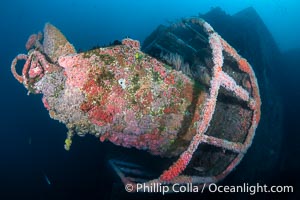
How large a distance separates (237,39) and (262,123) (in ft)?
10.1

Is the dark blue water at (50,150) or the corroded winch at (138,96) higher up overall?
the corroded winch at (138,96)

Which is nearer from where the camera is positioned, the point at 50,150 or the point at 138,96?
the point at 138,96

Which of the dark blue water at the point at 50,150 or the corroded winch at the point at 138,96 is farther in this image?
the dark blue water at the point at 50,150

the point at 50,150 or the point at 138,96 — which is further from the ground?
the point at 138,96

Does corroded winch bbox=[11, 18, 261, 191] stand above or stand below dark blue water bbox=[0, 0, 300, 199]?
above

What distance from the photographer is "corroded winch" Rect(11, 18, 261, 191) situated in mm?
3186

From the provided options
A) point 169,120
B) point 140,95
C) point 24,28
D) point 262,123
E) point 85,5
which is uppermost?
point 85,5

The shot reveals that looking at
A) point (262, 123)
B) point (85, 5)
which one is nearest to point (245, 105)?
point (262, 123)

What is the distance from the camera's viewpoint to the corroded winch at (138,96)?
3186 millimetres

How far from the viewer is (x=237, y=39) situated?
7941mm

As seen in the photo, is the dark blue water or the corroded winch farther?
the dark blue water

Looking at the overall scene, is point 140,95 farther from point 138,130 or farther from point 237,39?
point 237,39

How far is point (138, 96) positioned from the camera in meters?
3.34

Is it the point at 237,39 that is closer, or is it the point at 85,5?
the point at 237,39
